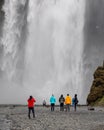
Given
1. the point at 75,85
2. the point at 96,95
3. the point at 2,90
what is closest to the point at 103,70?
the point at 96,95

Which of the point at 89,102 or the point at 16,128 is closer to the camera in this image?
the point at 16,128

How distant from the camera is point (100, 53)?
95000 mm

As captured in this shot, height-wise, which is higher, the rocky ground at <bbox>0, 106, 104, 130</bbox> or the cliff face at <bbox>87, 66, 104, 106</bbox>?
the cliff face at <bbox>87, 66, 104, 106</bbox>

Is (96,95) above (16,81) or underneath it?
underneath

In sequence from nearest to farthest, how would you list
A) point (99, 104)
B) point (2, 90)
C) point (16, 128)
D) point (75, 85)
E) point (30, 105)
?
point (16, 128) < point (30, 105) < point (99, 104) < point (75, 85) < point (2, 90)

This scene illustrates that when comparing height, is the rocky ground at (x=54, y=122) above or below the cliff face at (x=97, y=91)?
below

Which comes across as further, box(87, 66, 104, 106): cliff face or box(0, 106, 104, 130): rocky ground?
box(87, 66, 104, 106): cliff face

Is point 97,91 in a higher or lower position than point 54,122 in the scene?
higher

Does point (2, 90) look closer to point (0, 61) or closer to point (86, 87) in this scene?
point (0, 61)

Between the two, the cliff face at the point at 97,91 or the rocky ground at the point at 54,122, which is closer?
the rocky ground at the point at 54,122

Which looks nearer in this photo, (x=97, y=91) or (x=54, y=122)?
(x=54, y=122)

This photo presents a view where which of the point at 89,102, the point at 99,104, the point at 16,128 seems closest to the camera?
the point at 16,128

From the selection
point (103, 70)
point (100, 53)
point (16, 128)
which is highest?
point (100, 53)

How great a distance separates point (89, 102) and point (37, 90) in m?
25.9
